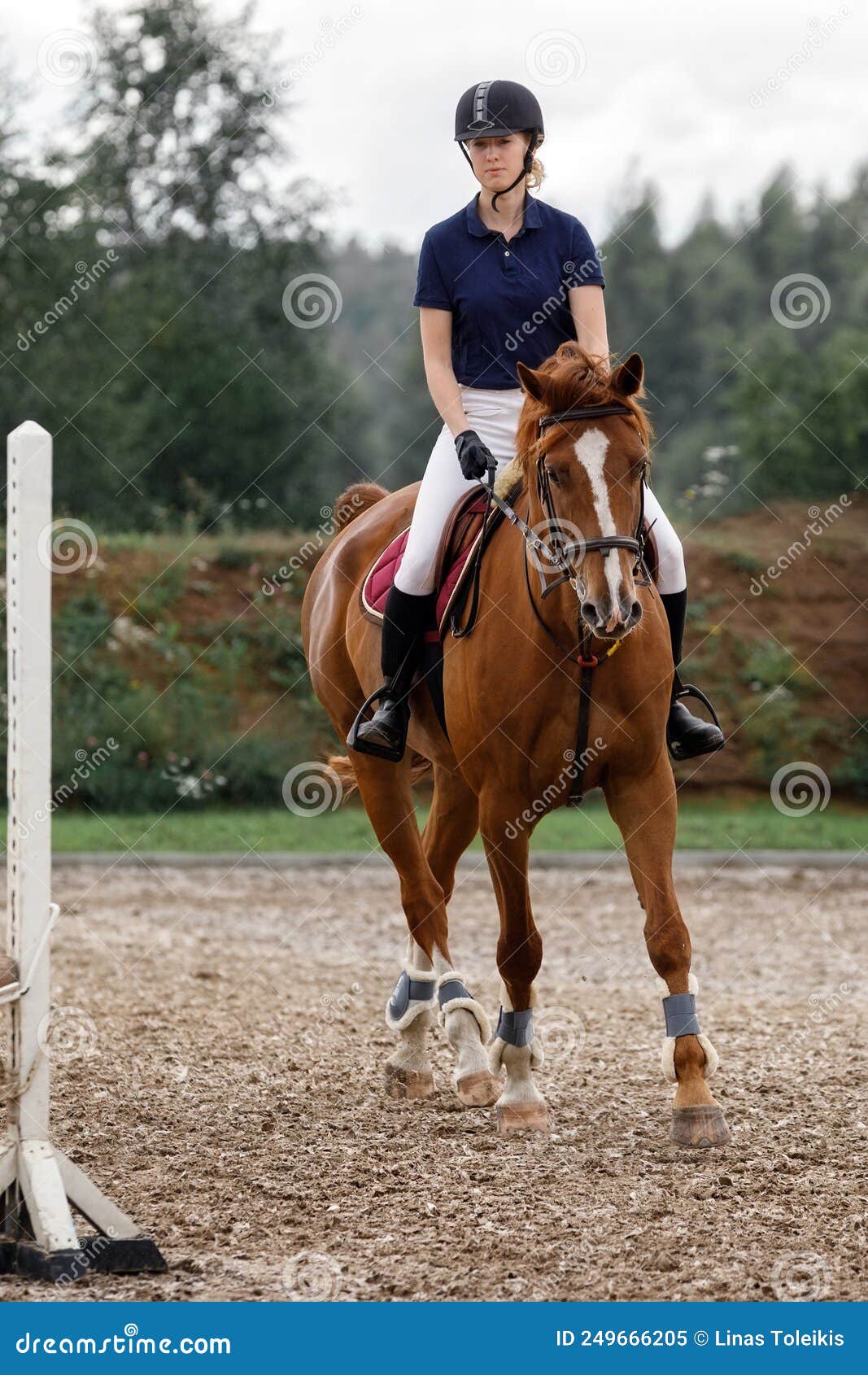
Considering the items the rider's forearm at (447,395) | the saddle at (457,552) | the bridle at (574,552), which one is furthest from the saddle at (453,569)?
the rider's forearm at (447,395)

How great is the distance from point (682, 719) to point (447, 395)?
1526mm

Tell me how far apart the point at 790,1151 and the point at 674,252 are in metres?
55.2

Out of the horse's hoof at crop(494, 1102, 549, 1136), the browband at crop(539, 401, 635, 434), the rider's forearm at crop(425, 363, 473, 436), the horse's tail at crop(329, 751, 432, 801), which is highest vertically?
the rider's forearm at crop(425, 363, 473, 436)

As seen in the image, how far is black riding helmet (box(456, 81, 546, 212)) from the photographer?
5.53m

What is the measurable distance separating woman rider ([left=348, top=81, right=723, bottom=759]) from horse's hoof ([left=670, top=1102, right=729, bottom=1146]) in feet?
4.40

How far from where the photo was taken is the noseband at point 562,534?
4570mm

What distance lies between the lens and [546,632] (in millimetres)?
5141

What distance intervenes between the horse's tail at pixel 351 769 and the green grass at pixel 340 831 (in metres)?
6.96

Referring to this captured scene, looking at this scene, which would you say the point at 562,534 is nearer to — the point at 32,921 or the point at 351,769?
the point at 32,921

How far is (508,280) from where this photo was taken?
570cm

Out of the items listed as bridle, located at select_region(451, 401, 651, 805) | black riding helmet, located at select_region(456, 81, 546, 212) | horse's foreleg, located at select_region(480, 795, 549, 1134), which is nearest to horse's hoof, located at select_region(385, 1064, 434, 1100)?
horse's foreleg, located at select_region(480, 795, 549, 1134)

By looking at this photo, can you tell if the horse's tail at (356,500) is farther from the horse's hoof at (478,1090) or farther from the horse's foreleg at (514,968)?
the horse's hoof at (478,1090)

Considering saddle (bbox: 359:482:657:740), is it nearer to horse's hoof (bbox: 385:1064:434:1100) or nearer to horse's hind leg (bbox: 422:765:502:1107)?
horse's hind leg (bbox: 422:765:502:1107)

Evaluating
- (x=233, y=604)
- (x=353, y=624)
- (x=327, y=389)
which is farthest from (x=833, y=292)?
(x=353, y=624)
